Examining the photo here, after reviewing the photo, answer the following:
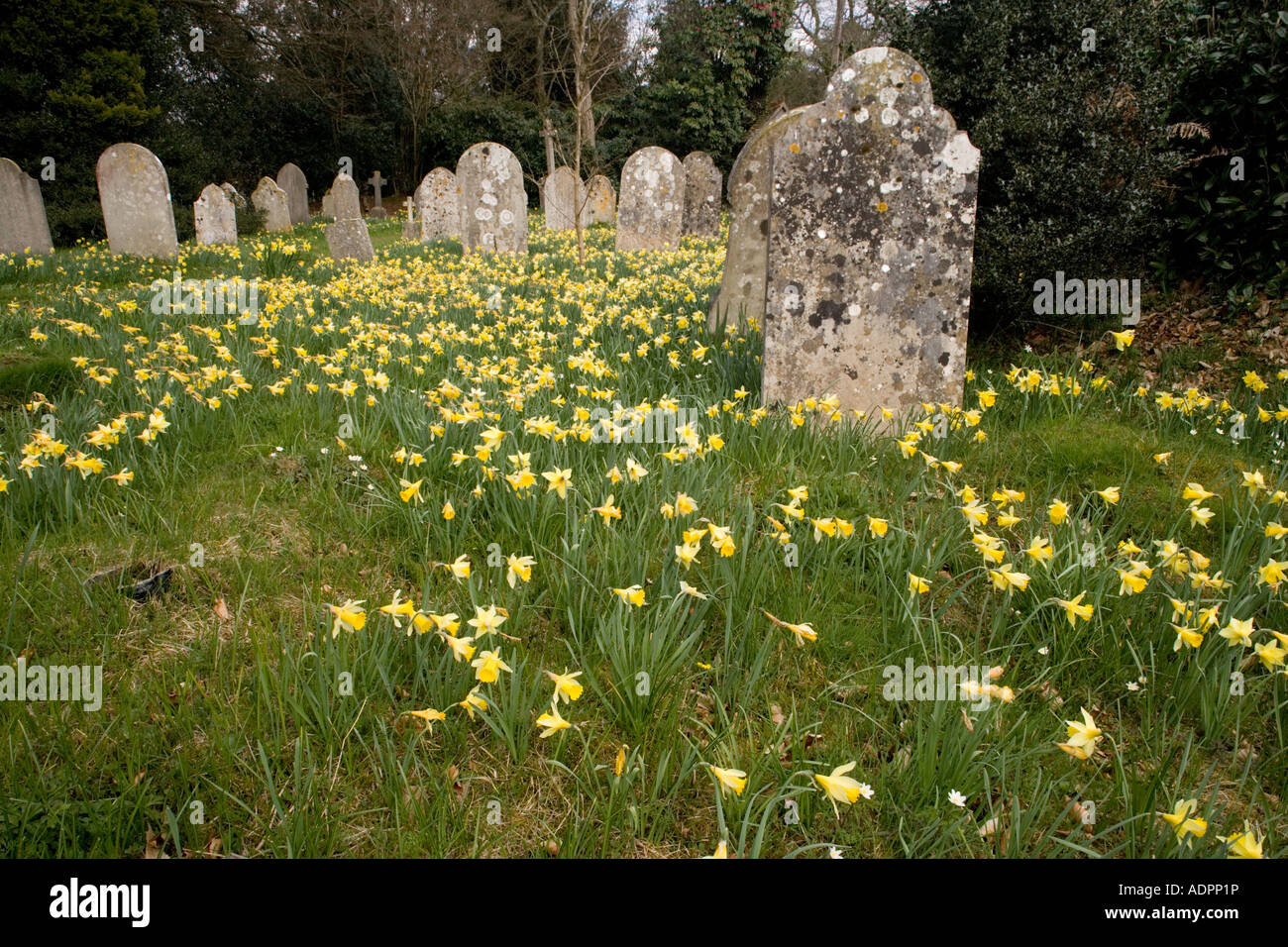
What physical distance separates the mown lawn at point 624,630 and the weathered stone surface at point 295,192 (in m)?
23.8

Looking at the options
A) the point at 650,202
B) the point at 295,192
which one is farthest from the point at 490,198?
the point at 295,192

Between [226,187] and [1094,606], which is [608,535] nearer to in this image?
[1094,606]

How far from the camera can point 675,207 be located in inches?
555

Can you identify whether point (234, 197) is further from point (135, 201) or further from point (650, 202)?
point (650, 202)

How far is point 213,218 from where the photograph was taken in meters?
16.5

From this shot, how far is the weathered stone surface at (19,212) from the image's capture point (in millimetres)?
12469

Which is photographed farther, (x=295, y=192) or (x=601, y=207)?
(x=295, y=192)

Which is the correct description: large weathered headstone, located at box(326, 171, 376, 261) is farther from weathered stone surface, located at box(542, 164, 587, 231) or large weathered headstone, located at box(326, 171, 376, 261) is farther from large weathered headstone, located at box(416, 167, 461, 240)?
weathered stone surface, located at box(542, 164, 587, 231)

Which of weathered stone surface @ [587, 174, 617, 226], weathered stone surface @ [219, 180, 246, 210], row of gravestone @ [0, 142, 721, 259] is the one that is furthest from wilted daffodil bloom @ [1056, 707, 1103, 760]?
weathered stone surface @ [219, 180, 246, 210]

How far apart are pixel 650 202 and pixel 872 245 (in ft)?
34.6

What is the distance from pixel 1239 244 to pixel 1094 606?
4.79 meters

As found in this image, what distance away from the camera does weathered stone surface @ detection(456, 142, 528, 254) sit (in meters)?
11.8

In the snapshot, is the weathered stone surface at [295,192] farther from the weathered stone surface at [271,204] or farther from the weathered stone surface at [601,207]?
the weathered stone surface at [601,207]
